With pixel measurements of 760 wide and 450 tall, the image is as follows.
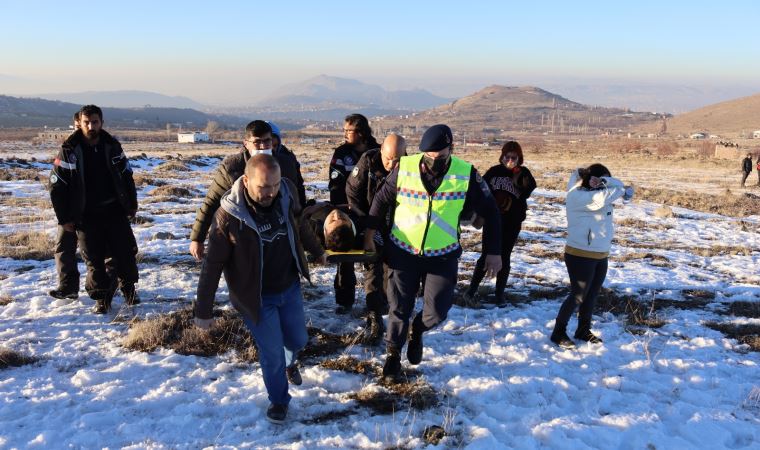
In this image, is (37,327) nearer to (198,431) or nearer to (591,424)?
(198,431)

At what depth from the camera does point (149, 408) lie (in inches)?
161

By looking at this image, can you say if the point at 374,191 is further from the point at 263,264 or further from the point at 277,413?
the point at 277,413

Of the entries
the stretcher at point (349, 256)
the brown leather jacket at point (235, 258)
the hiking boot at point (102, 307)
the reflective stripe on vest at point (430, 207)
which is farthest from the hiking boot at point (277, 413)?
the hiking boot at point (102, 307)

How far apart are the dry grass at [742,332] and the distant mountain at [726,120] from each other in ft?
612

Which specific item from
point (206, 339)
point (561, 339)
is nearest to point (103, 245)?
point (206, 339)

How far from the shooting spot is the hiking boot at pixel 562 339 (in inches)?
212

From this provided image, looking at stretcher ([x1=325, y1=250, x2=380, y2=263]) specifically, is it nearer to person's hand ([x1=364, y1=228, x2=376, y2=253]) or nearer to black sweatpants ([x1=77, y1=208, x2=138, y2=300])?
person's hand ([x1=364, y1=228, x2=376, y2=253])

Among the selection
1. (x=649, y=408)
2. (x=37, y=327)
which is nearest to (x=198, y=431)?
(x=37, y=327)

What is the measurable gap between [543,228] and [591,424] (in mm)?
9282

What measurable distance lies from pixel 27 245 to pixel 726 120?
218257 millimetres

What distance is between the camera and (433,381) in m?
4.65

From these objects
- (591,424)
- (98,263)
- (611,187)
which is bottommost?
(591,424)

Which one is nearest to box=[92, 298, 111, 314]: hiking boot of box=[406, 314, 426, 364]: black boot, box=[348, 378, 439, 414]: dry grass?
box=[348, 378, 439, 414]: dry grass

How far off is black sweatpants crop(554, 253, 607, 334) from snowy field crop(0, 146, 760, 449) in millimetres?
362
